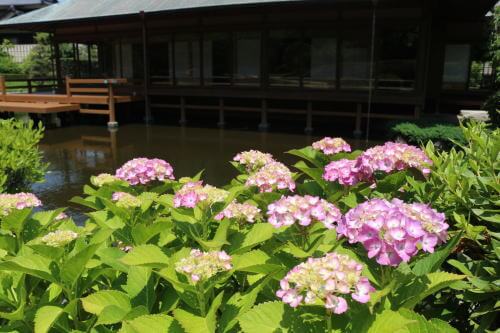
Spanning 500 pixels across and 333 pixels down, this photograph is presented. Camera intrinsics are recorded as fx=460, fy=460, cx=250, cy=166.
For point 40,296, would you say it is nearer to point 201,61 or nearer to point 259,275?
point 259,275

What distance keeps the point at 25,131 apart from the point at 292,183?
12.3ft

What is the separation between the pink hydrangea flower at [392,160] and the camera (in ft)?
7.60

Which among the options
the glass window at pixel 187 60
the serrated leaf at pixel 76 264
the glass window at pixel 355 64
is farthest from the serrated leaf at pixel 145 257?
the glass window at pixel 187 60

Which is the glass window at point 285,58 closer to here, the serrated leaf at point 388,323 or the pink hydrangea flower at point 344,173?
A: the pink hydrangea flower at point 344,173

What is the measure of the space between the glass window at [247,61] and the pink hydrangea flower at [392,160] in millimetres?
12159

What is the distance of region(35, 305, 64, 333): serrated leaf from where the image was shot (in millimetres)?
1546

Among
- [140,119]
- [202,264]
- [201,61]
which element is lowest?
[140,119]

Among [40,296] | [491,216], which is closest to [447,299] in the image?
[491,216]

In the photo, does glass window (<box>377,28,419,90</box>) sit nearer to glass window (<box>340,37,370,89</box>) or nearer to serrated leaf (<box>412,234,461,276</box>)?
glass window (<box>340,37,370,89</box>)

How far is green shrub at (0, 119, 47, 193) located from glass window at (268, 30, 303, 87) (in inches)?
373

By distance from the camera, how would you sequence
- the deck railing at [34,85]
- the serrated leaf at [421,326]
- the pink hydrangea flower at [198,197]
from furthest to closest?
the deck railing at [34,85]
the pink hydrangea flower at [198,197]
the serrated leaf at [421,326]

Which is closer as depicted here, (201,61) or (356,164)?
(356,164)

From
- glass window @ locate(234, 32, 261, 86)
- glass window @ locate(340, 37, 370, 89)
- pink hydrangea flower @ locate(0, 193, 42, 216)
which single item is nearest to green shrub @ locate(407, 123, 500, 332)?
pink hydrangea flower @ locate(0, 193, 42, 216)

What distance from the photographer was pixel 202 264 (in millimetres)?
1459
